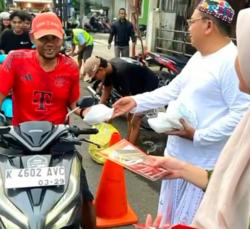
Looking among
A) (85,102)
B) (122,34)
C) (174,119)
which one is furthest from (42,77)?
(122,34)

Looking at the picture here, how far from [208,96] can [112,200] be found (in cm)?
164

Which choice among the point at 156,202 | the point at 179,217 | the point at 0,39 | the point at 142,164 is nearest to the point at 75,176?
the point at 142,164

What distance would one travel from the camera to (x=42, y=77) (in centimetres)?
317

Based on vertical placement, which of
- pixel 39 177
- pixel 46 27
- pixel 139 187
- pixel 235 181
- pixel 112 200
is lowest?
pixel 139 187

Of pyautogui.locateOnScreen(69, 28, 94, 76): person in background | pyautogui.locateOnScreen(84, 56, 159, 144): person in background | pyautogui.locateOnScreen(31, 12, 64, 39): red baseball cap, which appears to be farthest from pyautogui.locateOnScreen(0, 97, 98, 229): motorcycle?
pyautogui.locateOnScreen(69, 28, 94, 76): person in background

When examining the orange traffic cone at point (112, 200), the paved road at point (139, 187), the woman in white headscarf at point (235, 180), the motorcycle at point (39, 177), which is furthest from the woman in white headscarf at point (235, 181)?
the paved road at point (139, 187)

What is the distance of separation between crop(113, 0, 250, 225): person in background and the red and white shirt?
926 millimetres

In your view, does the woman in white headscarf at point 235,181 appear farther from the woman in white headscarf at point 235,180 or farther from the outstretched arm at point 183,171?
the outstretched arm at point 183,171

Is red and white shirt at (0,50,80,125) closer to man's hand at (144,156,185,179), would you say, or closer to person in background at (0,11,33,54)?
man's hand at (144,156,185,179)

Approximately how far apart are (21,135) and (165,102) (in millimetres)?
1095

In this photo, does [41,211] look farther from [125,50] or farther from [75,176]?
[125,50]

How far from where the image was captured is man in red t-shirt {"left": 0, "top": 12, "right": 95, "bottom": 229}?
123 inches

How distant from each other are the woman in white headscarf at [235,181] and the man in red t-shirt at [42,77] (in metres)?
1.52

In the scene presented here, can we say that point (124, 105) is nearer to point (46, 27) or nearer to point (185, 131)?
point (185, 131)
